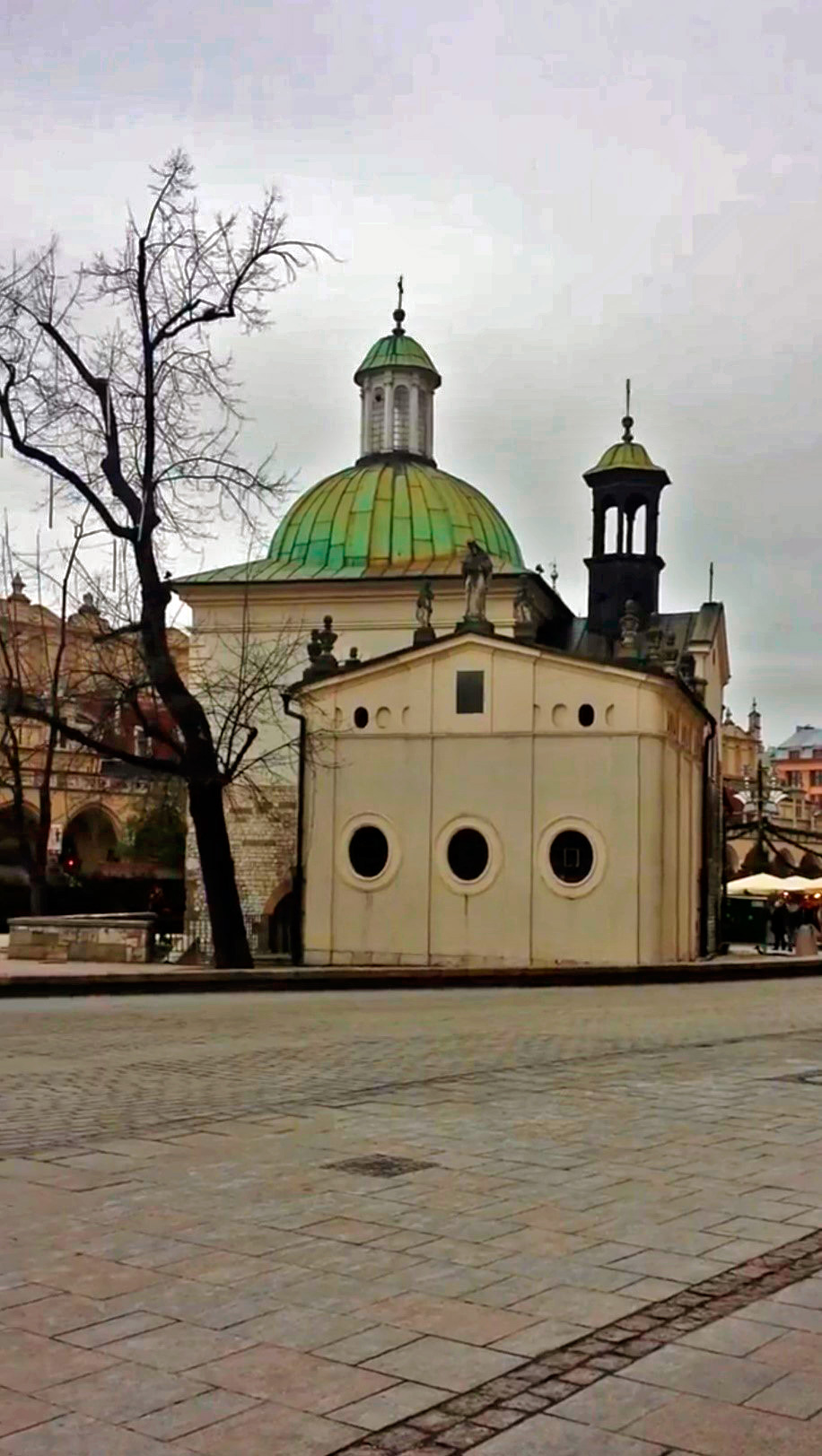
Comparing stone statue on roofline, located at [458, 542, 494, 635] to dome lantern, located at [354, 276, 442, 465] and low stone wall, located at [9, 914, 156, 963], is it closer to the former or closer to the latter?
low stone wall, located at [9, 914, 156, 963]

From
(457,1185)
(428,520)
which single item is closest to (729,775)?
(428,520)

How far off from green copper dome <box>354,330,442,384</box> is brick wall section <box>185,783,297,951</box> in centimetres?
1328

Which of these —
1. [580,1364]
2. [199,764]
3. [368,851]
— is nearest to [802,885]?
[368,851]

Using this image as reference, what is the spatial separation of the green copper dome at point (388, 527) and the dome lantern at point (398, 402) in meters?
0.69

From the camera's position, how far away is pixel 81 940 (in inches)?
1120

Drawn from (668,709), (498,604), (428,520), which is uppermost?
(428,520)

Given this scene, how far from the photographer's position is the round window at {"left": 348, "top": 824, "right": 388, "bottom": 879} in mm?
32406

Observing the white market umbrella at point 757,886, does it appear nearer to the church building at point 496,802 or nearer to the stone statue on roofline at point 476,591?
the church building at point 496,802

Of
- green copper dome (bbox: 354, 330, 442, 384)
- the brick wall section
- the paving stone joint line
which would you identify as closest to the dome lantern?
green copper dome (bbox: 354, 330, 442, 384)

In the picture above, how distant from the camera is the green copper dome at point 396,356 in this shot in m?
45.9

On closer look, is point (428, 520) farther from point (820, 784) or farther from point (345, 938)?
point (820, 784)

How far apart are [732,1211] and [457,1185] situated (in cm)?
119

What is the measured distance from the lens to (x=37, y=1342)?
461 cm

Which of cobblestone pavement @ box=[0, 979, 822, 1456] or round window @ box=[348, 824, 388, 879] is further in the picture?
round window @ box=[348, 824, 388, 879]
